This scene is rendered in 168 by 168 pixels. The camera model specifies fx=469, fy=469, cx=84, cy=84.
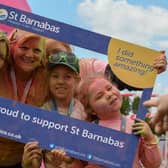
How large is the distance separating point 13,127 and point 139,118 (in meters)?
0.67

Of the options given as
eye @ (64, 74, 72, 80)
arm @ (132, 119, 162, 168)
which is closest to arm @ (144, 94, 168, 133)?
arm @ (132, 119, 162, 168)

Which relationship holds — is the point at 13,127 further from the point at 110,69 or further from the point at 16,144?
the point at 110,69

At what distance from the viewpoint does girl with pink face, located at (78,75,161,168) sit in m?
2.48

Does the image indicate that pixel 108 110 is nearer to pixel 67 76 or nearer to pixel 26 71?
pixel 67 76

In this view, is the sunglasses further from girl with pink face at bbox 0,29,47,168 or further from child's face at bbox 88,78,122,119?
child's face at bbox 88,78,122,119

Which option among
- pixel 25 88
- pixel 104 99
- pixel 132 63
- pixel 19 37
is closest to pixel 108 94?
pixel 104 99

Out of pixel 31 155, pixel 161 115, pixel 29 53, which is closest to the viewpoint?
pixel 161 115

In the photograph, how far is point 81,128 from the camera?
2.48 meters

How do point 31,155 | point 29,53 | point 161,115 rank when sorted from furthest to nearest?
point 29,53 → point 31,155 → point 161,115

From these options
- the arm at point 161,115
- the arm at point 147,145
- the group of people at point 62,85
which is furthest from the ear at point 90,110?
the arm at point 161,115

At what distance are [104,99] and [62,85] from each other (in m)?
0.24

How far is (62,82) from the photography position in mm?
2510

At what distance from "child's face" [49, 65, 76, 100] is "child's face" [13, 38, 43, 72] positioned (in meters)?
0.11

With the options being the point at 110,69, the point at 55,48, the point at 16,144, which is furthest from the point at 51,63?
the point at 16,144
